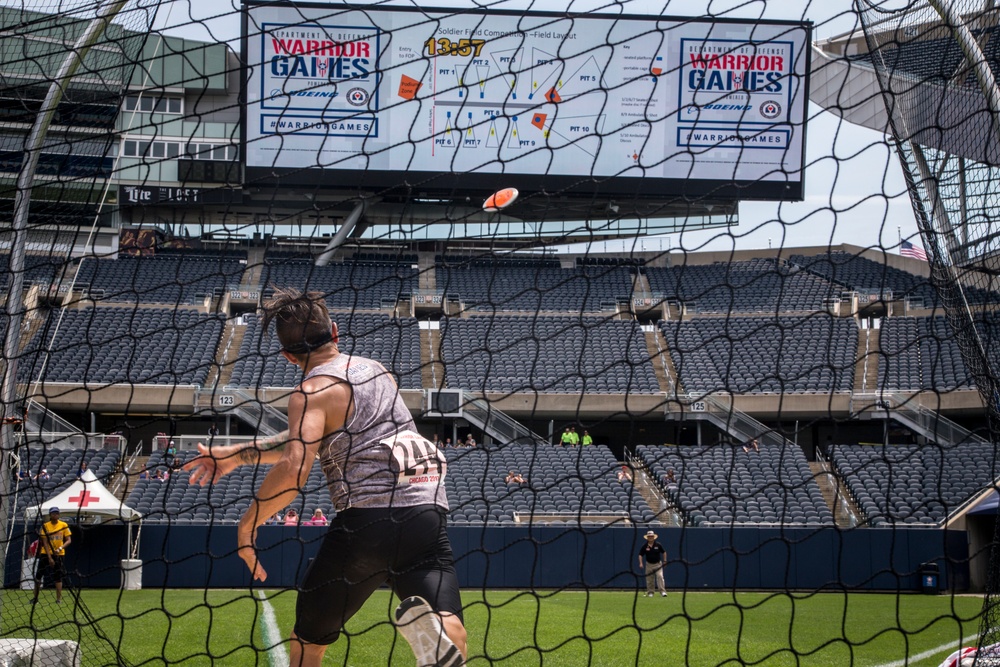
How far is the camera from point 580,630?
9922 mm

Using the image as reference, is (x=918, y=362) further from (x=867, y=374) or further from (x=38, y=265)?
(x=38, y=265)

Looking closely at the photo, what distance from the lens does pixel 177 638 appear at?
8.44 m

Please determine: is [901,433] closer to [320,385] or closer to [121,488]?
[121,488]

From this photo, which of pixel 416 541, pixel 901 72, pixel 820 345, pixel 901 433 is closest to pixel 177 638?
pixel 416 541

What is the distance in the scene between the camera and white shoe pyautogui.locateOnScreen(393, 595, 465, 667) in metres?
3.22

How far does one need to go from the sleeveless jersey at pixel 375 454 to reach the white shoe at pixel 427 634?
395 mm

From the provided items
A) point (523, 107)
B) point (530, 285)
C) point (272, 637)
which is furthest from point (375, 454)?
point (530, 285)

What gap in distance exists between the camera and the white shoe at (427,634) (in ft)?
10.6

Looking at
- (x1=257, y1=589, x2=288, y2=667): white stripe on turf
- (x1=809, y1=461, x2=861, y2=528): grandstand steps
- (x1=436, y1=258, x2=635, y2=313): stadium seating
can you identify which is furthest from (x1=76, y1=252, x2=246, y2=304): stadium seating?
(x1=257, y1=589, x2=288, y2=667): white stripe on turf

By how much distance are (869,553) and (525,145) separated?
1087 centimetres

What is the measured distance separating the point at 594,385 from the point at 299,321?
794 inches

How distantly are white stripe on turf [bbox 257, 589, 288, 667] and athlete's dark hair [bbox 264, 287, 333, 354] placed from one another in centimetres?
157

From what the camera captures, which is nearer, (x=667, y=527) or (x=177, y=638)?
(x=177, y=638)

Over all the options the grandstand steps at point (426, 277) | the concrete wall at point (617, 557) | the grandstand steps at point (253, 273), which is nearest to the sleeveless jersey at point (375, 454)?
the concrete wall at point (617, 557)
